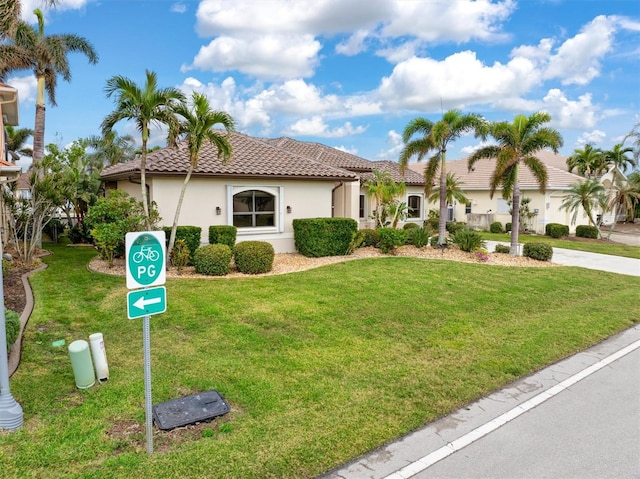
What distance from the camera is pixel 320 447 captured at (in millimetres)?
3951

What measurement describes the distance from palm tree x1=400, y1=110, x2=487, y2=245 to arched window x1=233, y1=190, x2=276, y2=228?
581cm

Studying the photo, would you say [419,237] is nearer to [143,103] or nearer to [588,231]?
[143,103]

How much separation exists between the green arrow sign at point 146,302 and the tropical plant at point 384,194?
15.2 meters

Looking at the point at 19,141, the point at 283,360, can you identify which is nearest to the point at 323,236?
the point at 283,360

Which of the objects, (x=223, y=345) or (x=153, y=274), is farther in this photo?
(x=223, y=345)

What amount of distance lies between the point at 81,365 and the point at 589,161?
4050cm

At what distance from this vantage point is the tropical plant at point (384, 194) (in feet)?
60.3

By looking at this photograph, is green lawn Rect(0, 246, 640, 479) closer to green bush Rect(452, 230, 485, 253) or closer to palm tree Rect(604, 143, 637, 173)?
green bush Rect(452, 230, 485, 253)

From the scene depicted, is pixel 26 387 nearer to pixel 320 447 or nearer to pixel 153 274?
pixel 153 274

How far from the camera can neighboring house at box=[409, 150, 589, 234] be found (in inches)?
1067

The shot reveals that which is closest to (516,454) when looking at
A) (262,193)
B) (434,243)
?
(262,193)

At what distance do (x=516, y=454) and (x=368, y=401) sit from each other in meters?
1.57

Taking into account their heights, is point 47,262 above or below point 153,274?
below

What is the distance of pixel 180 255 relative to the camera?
12031 mm
